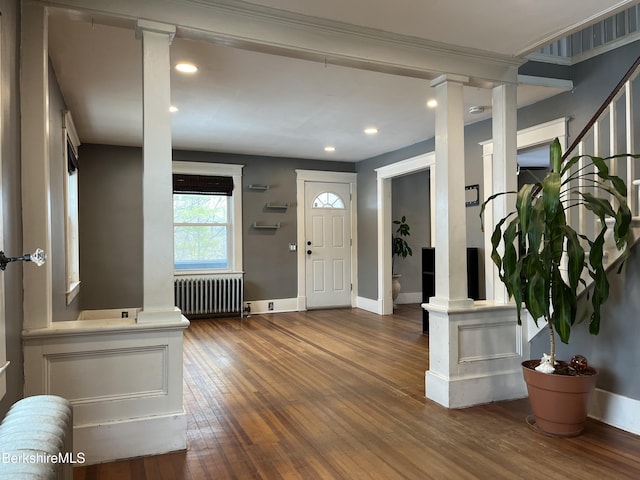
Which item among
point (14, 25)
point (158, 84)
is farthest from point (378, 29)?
point (14, 25)

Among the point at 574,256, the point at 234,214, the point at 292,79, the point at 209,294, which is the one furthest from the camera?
the point at 234,214

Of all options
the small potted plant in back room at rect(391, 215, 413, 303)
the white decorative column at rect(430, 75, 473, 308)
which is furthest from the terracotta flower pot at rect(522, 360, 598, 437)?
the small potted plant in back room at rect(391, 215, 413, 303)

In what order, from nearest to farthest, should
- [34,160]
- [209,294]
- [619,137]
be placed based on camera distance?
1. [34,160]
2. [619,137]
3. [209,294]

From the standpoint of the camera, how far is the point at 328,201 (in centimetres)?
761

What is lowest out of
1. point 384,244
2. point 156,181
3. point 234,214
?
point 384,244

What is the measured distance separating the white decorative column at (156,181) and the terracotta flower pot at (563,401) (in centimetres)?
220

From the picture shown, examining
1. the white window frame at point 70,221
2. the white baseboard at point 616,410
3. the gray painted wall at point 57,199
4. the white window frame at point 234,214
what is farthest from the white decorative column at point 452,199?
the white window frame at point 234,214

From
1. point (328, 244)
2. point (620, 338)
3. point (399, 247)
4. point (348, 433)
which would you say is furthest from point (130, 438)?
point (399, 247)

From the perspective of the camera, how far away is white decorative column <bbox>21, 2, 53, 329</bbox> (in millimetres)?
2225

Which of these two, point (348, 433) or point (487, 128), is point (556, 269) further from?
point (487, 128)

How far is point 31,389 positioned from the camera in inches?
87.2

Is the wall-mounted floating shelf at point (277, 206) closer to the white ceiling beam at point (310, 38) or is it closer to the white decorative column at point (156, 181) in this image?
the white ceiling beam at point (310, 38)

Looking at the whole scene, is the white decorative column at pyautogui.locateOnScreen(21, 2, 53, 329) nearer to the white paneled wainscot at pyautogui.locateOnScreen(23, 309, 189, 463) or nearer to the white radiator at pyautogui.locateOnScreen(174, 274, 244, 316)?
the white paneled wainscot at pyautogui.locateOnScreen(23, 309, 189, 463)

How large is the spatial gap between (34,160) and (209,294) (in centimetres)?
464
